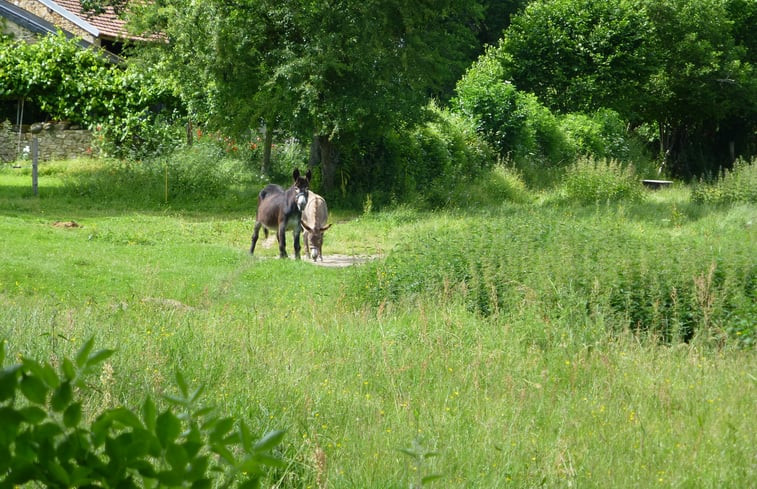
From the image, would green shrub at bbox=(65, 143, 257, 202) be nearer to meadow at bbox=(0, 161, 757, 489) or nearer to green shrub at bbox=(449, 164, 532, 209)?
green shrub at bbox=(449, 164, 532, 209)

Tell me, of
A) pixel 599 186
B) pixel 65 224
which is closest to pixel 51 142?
pixel 65 224

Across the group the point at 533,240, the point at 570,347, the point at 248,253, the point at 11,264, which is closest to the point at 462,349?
the point at 570,347

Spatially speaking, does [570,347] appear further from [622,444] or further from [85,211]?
[85,211]

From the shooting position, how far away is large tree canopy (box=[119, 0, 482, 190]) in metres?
23.3

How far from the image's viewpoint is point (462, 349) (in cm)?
763

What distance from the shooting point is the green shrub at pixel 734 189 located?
917 inches

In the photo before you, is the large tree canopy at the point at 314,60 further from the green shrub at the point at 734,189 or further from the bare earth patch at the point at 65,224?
the green shrub at the point at 734,189

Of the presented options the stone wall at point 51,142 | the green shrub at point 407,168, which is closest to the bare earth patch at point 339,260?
the green shrub at point 407,168

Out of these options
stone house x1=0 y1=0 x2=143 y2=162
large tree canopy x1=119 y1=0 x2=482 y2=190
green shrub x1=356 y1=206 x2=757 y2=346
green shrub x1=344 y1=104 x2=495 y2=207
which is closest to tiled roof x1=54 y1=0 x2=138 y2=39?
stone house x1=0 y1=0 x2=143 y2=162

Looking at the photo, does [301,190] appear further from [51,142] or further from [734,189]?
[51,142]

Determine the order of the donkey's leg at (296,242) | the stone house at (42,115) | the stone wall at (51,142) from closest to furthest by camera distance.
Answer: the donkey's leg at (296,242), the stone wall at (51,142), the stone house at (42,115)

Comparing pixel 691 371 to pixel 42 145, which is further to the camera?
pixel 42 145

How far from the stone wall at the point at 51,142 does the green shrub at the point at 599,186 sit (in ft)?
50.3

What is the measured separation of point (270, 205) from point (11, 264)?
214 inches
